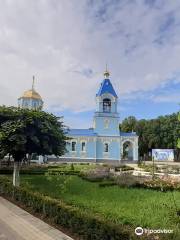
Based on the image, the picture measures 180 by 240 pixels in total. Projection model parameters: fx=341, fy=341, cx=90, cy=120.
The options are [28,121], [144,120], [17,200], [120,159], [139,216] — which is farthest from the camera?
[144,120]

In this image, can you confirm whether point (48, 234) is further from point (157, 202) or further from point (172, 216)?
point (157, 202)

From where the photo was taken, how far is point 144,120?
243ft

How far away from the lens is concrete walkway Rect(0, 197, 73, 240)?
912 centimetres

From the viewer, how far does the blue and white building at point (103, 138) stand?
2063 inches

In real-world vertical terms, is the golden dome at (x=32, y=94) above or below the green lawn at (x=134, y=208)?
above

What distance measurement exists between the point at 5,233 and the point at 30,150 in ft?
27.9

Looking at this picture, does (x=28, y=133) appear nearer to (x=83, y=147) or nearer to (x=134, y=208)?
(x=134, y=208)

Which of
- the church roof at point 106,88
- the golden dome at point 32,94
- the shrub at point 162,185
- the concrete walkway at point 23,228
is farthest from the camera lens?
the golden dome at point 32,94

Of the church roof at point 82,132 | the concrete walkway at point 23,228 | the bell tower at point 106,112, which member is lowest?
the concrete walkway at point 23,228

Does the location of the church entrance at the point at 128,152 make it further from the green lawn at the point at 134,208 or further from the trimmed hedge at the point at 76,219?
the trimmed hedge at the point at 76,219

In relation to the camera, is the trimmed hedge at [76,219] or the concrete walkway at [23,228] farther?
the concrete walkway at [23,228]

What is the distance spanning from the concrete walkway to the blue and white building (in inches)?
1549

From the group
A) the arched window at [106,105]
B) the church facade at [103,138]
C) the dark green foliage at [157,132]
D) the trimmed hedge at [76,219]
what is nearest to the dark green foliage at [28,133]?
the trimmed hedge at [76,219]

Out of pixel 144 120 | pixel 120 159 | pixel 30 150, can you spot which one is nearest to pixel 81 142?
pixel 120 159
